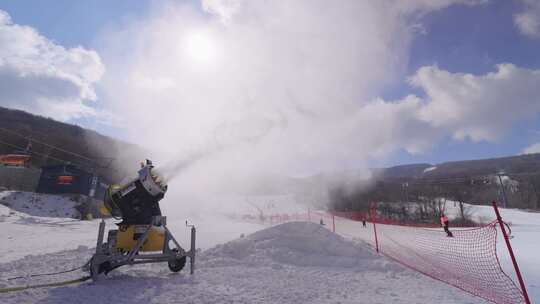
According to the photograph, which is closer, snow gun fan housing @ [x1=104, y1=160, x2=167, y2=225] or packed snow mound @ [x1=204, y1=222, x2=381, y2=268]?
snow gun fan housing @ [x1=104, y1=160, x2=167, y2=225]

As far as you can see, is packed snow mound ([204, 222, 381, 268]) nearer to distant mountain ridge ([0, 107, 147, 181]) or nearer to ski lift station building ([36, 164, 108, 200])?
ski lift station building ([36, 164, 108, 200])

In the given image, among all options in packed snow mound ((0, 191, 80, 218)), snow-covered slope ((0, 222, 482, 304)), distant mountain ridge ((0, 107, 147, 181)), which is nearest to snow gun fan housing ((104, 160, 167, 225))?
snow-covered slope ((0, 222, 482, 304))

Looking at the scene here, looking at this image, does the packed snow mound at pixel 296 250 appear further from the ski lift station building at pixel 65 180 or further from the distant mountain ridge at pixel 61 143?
the distant mountain ridge at pixel 61 143

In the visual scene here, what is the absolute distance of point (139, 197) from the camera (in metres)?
8.77

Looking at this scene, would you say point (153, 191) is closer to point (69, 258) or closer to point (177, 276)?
point (177, 276)

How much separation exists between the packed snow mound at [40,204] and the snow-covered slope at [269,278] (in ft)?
121

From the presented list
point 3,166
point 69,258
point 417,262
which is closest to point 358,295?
point 417,262

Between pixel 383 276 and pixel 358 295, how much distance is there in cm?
236

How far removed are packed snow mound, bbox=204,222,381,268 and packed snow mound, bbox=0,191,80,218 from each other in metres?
41.5

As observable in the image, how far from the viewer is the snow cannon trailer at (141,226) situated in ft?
27.3

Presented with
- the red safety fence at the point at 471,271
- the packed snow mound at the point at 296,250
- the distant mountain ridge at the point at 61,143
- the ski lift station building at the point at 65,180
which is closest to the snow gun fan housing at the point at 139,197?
the packed snow mound at the point at 296,250

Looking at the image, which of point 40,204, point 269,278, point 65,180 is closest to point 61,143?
point 65,180

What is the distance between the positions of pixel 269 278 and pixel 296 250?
3384 mm

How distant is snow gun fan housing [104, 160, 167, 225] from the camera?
339 inches
